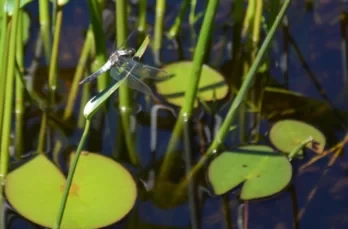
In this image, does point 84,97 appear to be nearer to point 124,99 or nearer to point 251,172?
point 124,99

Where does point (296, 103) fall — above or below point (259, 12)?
below

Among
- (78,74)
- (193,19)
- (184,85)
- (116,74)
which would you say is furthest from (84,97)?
(116,74)

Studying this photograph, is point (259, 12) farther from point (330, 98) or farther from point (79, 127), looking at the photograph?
point (79, 127)

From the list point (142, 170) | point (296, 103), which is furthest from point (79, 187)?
point (296, 103)

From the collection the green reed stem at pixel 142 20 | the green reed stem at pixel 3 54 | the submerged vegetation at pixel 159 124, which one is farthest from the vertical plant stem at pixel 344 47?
the green reed stem at pixel 3 54

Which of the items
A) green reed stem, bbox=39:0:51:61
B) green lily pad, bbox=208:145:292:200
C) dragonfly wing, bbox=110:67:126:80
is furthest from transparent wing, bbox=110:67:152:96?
green reed stem, bbox=39:0:51:61

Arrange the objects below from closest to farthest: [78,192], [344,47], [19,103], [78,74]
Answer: [78,192] < [19,103] < [78,74] < [344,47]

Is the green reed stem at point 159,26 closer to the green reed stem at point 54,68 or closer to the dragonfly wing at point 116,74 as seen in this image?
the green reed stem at point 54,68
